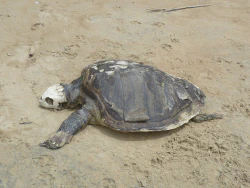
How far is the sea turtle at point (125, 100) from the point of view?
2.93m

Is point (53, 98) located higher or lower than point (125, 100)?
lower

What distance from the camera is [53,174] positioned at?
240 centimetres

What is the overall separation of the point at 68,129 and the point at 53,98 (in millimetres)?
524

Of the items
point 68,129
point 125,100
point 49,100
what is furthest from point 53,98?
point 125,100

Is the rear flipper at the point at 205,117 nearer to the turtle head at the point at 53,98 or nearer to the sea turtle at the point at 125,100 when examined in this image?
the sea turtle at the point at 125,100

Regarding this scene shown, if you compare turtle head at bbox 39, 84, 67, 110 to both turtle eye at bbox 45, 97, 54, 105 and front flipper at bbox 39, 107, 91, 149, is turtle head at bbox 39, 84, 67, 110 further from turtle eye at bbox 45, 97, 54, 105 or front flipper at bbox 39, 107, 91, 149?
front flipper at bbox 39, 107, 91, 149

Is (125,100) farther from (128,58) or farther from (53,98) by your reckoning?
(128,58)

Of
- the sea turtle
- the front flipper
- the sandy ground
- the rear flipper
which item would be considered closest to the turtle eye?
the sea turtle

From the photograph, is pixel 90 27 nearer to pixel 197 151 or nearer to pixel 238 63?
pixel 238 63

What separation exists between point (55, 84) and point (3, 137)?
1009 mm

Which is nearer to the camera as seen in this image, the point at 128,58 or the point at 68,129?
the point at 68,129

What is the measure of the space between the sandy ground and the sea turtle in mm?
112

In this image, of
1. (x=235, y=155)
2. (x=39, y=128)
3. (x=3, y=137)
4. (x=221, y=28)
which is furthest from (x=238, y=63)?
(x=3, y=137)

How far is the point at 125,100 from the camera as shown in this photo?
2994mm
